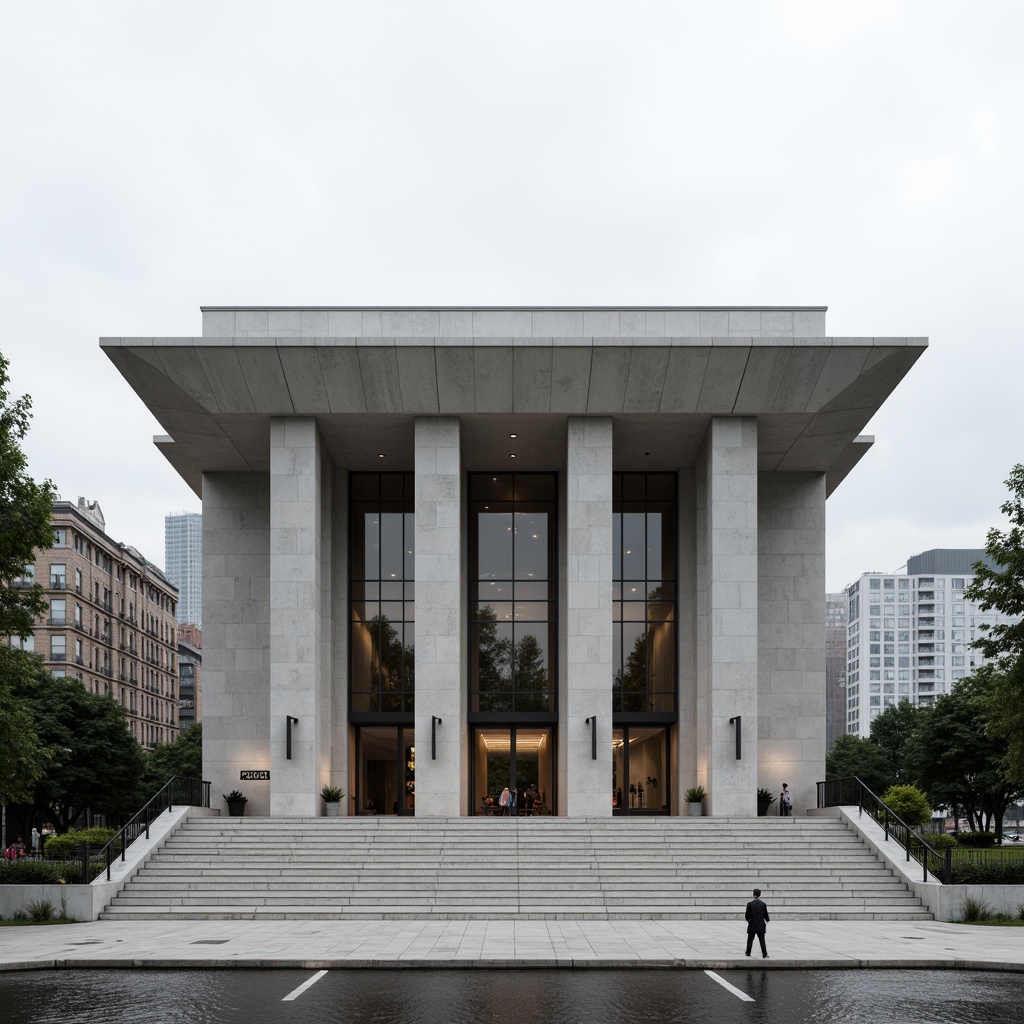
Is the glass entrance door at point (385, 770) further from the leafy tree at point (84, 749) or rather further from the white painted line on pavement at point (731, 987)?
the leafy tree at point (84, 749)

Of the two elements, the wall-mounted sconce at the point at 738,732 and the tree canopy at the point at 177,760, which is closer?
the wall-mounted sconce at the point at 738,732

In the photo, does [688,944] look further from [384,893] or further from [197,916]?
[197,916]

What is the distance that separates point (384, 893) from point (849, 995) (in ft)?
45.0

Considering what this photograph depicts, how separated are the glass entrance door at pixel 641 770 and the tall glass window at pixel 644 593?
1201mm

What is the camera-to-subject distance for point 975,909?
2461 cm

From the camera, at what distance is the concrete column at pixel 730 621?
118 feet

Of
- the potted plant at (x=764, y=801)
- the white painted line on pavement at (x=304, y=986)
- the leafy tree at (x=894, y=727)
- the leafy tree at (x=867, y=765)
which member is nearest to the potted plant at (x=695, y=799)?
the potted plant at (x=764, y=801)

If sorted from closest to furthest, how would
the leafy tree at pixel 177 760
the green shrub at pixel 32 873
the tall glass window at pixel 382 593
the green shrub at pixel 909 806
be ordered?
the green shrub at pixel 32 873, the green shrub at pixel 909 806, the tall glass window at pixel 382 593, the leafy tree at pixel 177 760

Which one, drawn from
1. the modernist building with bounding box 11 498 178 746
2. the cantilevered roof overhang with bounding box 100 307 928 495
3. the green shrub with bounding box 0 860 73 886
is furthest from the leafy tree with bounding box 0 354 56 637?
the modernist building with bounding box 11 498 178 746

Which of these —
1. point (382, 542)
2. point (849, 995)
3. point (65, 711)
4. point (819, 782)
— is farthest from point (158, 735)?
point (849, 995)

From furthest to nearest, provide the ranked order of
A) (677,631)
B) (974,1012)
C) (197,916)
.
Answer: (677,631), (197,916), (974,1012)

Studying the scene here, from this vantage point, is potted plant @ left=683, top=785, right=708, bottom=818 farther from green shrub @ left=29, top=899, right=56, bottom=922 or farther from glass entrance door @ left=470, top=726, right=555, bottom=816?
green shrub @ left=29, top=899, right=56, bottom=922

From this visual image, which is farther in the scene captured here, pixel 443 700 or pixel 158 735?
pixel 158 735

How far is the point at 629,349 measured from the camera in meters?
35.2
